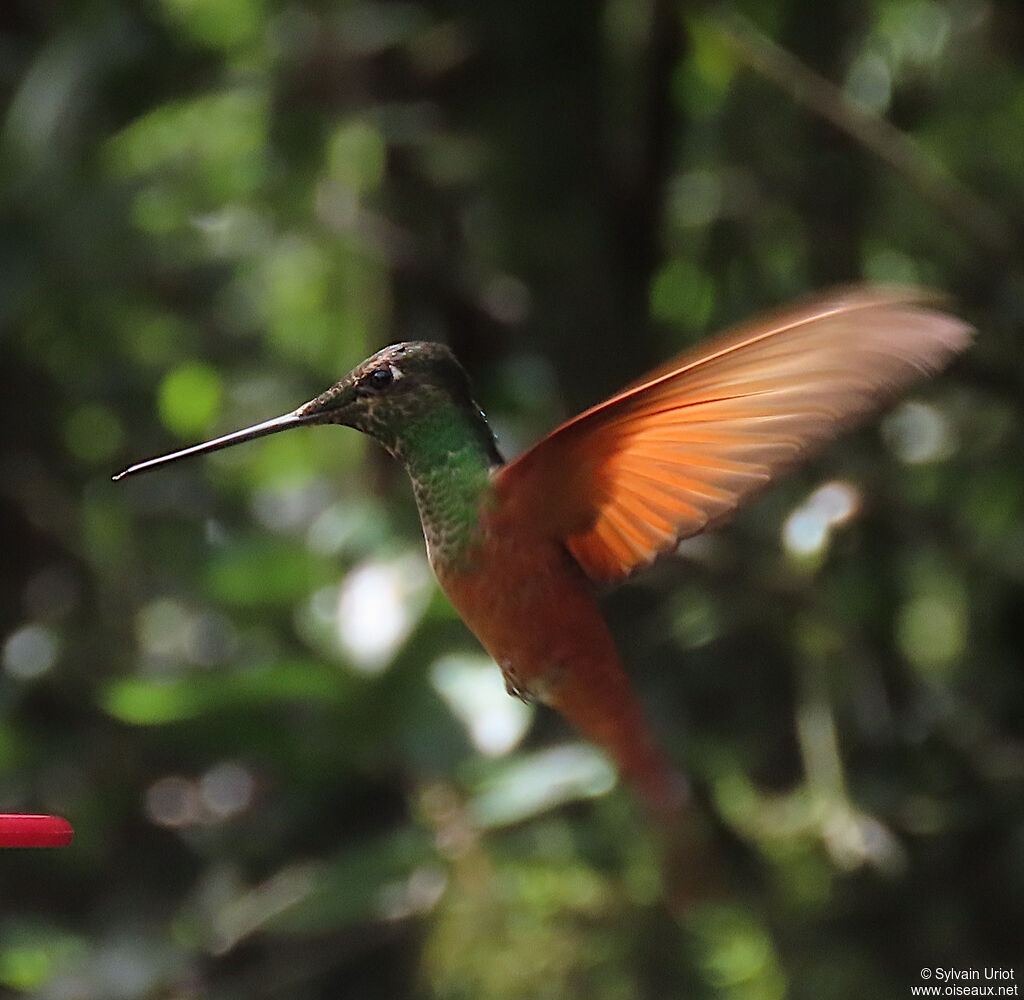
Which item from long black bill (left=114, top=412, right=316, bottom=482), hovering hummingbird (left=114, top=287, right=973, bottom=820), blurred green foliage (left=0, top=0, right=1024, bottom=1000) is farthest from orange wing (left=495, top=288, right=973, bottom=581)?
blurred green foliage (left=0, top=0, right=1024, bottom=1000)

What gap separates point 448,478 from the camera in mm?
720

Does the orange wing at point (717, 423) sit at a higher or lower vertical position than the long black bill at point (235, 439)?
lower

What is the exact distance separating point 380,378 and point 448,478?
3.5 inches

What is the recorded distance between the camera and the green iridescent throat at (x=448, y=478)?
0.70 m

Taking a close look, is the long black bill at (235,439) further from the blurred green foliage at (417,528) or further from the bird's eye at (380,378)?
the blurred green foliage at (417,528)

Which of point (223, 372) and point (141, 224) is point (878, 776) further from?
point (141, 224)

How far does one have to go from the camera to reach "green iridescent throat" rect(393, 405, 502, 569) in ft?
2.30

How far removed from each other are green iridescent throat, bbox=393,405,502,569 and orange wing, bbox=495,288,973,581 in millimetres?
17

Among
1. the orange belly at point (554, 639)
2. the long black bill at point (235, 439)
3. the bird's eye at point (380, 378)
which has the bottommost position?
the orange belly at point (554, 639)

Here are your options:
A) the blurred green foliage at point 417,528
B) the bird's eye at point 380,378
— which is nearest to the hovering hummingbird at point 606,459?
the bird's eye at point 380,378

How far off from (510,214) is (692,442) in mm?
1387

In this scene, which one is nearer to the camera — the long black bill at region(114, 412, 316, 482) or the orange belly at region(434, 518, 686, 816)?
the long black bill at region(114, 412, 316, 482)

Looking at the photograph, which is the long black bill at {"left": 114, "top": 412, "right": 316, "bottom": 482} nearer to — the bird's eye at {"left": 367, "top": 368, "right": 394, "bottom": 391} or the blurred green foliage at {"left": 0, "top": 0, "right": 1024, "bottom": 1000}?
the bird's eye at {"left": 367, "top": 368, "right": 394, "bottom": 391}

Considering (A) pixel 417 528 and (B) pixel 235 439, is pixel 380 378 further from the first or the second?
(A) pixel 417 528
